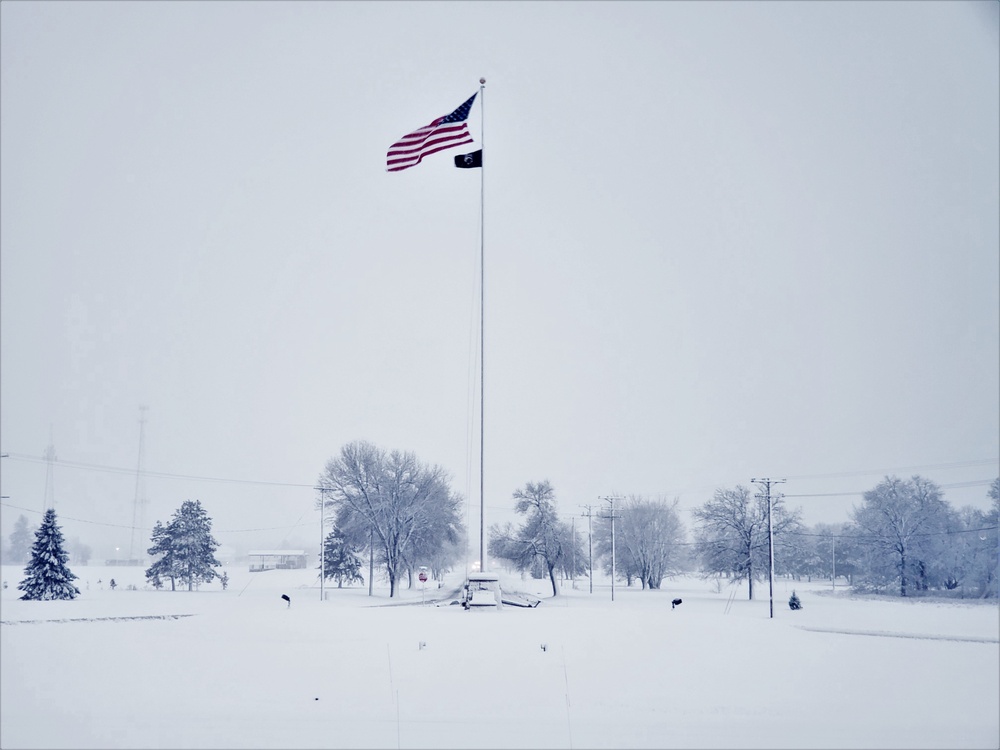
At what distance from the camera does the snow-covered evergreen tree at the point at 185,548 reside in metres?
63.5

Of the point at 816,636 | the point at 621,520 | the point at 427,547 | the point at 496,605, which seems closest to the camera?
the point at 816,636

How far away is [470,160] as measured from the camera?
2648 centimetres

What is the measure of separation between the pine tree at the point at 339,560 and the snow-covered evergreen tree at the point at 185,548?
8721mm

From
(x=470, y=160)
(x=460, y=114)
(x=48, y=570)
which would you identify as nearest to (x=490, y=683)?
(x=470, y=160)

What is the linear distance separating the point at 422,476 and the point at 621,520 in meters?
24.9

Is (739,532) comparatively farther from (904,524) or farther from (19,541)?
(19,541)

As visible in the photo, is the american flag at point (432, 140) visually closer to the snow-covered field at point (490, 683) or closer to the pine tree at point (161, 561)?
the snow-covered field at point (490, 683)

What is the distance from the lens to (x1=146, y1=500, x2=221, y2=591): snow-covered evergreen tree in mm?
63469

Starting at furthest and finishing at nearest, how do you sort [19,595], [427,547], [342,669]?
[427,547] → [19,595] → [342,669]

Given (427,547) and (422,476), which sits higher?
(422,476)

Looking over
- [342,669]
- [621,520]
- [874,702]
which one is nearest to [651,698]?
[874,702]

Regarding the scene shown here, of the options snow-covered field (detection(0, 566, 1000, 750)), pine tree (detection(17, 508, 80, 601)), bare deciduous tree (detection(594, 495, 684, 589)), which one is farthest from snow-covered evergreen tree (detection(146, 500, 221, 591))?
snow-covered field (detection(0, 566, 1000, 750))

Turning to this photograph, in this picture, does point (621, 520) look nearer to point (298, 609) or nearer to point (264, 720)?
point (298, 609)

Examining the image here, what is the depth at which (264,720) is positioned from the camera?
573 inches
